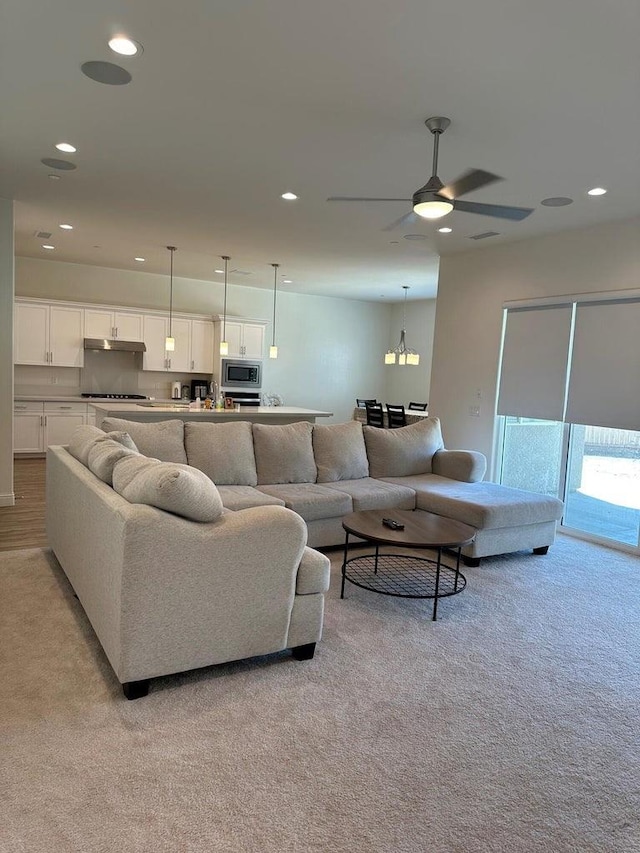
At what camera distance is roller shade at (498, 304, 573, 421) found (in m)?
5.52

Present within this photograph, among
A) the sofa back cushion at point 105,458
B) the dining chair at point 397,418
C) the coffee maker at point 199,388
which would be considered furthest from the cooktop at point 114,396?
the sofa back cushion at point 105,458

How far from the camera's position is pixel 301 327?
10.6 metres

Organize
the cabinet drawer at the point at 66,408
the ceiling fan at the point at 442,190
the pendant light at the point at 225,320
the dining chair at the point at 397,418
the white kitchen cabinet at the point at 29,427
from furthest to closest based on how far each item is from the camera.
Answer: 1. the dining chair at the point at 397,418
2. the cabinet drawer at the point at 66,408
3. the white kitchen cabinet at the point at 29,427
4. the pendant light at the point at 225,320
5. the ceiling fan at the point at 442,190

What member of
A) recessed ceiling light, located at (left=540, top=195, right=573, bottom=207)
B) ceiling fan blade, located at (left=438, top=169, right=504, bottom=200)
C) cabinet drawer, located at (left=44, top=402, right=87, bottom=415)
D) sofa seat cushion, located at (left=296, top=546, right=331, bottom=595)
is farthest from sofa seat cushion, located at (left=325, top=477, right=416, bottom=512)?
cabinet drawer, located at (left=44, top=402, right=87, bottom=415)

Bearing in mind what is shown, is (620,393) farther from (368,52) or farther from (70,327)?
(70,327)

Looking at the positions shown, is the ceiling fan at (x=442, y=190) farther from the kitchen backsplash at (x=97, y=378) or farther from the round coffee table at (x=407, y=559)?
the kitchen backsplash at (x=97, y=378)

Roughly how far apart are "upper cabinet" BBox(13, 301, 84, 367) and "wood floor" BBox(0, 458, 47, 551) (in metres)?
1.75

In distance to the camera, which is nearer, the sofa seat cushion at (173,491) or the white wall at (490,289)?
the sofa seat cushion at (173,491)

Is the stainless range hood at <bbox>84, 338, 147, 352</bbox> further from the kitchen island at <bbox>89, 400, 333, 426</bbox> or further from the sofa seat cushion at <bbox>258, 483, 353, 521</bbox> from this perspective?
the sofa seat cushion at <bbox>258, 483, 353, 521</bbox>

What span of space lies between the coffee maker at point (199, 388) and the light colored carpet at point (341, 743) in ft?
20.2

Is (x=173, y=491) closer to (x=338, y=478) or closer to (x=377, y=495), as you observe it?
(x=377, y=495)

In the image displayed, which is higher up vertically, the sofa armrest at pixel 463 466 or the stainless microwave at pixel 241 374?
the stainless microwave at pixel 241 374

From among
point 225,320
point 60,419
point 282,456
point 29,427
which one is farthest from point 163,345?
point 282,456

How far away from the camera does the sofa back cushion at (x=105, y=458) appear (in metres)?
2.88
